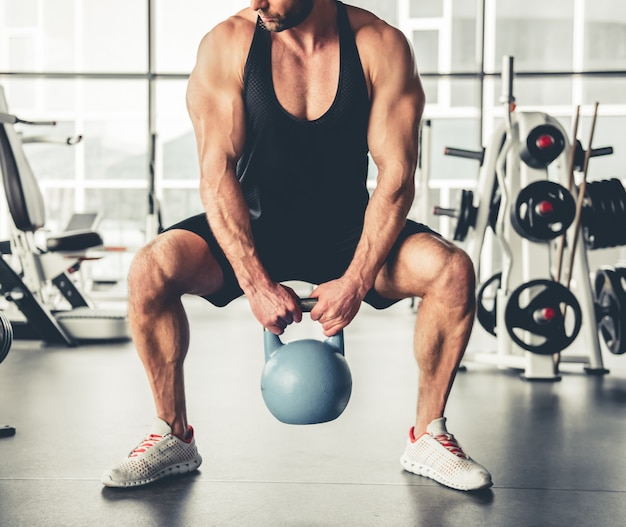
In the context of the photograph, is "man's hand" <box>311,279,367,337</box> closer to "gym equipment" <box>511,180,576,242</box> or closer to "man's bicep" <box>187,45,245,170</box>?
"man's bicep" <box>187,45,245,170</box>

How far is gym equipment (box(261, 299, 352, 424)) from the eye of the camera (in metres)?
1.50

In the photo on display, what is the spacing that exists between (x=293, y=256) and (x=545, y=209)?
1.51 meters

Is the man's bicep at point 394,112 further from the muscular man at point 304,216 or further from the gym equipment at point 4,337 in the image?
the gym equipment at point 4,337

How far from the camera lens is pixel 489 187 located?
10.9 feet

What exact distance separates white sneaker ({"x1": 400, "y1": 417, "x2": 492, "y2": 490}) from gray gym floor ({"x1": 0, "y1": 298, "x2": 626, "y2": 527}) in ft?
0.08

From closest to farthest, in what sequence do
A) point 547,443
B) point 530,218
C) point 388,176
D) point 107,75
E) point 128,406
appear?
point 388,176
point 547,443
point 128,406
point 530,218
point 107,75

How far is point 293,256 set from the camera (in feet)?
5.72

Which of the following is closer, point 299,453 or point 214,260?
point 214,260

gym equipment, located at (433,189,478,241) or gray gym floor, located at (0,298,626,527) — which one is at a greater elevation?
gym equipment, located at (433,189,478,241)

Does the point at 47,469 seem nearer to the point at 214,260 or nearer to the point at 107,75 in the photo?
the point at 214,260

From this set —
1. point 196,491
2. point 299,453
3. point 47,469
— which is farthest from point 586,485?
point 47,469

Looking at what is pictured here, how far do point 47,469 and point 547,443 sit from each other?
3.94 feet

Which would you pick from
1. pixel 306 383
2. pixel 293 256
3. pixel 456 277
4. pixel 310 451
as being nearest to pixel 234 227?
pixel 293 256

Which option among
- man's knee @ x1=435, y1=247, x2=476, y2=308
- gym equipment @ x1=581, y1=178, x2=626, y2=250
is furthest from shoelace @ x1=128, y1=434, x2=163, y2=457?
gym equipment @ x1=581, y1=178, x2=626, y2=250
